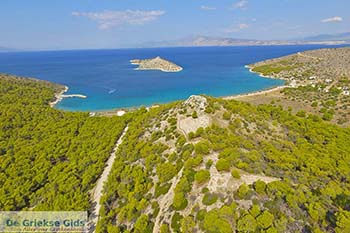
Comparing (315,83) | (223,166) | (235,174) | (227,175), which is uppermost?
(223,166)

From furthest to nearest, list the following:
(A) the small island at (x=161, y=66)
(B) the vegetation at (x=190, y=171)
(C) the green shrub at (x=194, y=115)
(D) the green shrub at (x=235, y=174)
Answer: (A) the small island at (x=161, y=66), (C) the green shrub at (x=194, y=115), (D) the green shrub at (x=235, y=174), (B) the vegetation at (x=190, y=171)

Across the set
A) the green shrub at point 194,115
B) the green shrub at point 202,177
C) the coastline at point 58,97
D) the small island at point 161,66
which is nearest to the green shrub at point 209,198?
the green shrub at point 202,177

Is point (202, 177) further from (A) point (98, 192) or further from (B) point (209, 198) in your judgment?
(A) point (98, 192)

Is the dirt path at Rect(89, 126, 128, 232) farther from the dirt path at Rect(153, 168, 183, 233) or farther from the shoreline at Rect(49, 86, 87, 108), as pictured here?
the shoreline at Rect(49, 86, 87, 108)

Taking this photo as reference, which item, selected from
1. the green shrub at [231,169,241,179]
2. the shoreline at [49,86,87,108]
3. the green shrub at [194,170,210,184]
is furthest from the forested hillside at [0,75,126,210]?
the shoreline at [49,86,87,108]

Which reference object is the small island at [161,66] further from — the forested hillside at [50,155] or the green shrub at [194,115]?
the green shrub at [194,115]

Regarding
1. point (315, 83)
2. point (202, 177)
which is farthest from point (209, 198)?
point (315, 83)
